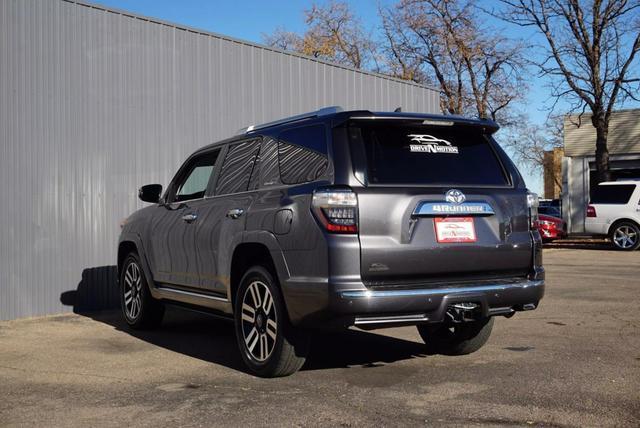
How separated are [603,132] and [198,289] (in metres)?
23.6

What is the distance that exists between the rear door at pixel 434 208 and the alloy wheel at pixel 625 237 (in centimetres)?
1599

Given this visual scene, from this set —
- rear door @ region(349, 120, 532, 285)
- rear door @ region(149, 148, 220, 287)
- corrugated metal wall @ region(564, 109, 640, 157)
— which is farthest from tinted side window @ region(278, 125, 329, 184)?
corrugated metal wall @ region(564, 109, 640, 157)

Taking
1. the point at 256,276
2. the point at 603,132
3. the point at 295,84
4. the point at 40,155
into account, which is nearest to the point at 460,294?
the point at 256,276

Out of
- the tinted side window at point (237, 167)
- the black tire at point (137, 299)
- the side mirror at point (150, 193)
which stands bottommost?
the black tire at point (137, 299)

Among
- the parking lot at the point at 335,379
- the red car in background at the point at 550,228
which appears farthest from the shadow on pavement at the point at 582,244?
the parking lot at the point at 335,379

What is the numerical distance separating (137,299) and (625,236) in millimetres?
15818

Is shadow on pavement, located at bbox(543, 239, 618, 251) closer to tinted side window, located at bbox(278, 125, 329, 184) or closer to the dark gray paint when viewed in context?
the dark gray paint

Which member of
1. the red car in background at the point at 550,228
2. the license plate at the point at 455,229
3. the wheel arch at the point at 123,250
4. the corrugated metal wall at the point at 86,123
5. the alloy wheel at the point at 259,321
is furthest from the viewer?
the red car in background at the point at 550,228

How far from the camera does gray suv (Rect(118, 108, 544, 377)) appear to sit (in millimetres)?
4992

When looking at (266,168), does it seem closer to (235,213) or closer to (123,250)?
(235,213)

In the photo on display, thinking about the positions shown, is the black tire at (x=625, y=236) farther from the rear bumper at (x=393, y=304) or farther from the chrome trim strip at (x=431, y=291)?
the rear bumper at (x=393, y=304)

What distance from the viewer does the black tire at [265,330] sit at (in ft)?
17.8

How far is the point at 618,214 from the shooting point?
2048cm

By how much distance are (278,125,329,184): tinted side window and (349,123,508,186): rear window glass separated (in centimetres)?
26
